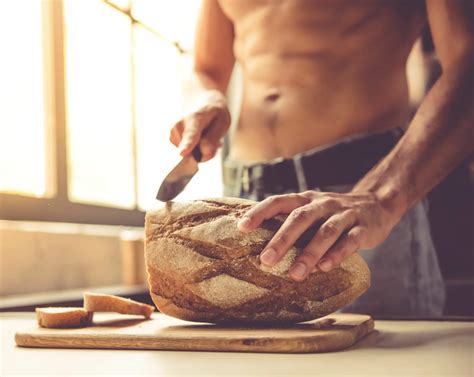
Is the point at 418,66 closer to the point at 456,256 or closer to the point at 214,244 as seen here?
the point at 456,256

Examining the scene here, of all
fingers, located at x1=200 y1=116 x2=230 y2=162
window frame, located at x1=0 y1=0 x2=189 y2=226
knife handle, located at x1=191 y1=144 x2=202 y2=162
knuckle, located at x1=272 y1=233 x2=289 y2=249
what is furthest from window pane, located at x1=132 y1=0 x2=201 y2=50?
knuckle, located at x1=272 y1=233 x2=289 y2=249

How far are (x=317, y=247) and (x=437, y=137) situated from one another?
369 millimetres

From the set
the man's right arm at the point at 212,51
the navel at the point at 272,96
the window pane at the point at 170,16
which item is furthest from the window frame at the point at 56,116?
the navel at the point at 272,96

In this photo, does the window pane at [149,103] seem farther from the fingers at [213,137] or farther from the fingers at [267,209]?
the fingers at [267,209]

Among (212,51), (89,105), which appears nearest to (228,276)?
(212,51)

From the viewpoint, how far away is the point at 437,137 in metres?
1.03

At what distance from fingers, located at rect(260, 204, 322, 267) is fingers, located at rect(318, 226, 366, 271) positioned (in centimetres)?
4

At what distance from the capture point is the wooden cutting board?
667 millimetres

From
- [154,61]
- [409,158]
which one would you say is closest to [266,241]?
[409,158]

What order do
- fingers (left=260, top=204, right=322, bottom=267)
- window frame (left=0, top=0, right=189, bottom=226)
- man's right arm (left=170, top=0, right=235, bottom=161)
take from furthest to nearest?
window frame (left=0, top=0, right=189, bottom=226)
man's right arm (left=170, top=0, right=235, bottom=161)
fingers (left=260, top=204, right=322, bottom=267)

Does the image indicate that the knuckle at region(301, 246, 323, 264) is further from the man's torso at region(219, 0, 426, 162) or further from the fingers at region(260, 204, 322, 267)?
the man's torso at region(219, 0, 426, 162)

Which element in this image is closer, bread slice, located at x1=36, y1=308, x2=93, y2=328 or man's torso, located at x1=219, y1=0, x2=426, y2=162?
bread slice, located at x1=36, y1=308, x2=93, y2=328

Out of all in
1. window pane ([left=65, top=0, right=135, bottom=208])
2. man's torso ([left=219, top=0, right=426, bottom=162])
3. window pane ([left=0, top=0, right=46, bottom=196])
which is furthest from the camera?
window pane ([left=65, top=0, right=135, bottom=208])

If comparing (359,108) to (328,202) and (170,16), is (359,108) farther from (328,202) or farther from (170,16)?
(170,16)
